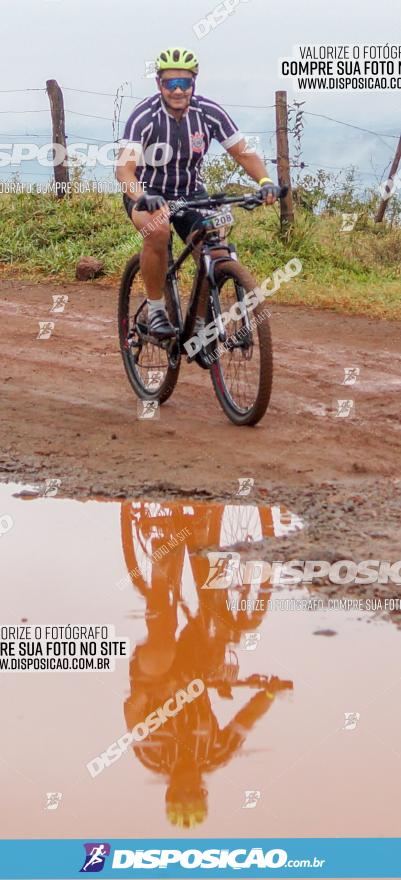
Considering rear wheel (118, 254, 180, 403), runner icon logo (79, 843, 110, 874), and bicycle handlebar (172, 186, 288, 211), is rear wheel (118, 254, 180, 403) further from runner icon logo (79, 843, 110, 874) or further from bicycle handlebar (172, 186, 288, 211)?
runner icon logo (79, 843, 110, 874)

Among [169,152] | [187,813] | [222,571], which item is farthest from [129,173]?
[187,813]

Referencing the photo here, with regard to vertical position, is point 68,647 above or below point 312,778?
above

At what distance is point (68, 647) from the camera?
3893 mm

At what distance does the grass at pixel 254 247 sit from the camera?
1228 centimetres

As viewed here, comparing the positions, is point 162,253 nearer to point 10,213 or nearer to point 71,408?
point 71,408

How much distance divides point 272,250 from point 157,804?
11112 millimetres

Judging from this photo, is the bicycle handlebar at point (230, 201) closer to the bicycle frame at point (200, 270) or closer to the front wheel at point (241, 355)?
the bicycle frame at point (200, 270)

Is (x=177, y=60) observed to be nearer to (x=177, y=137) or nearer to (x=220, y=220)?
(x=177, y=137)

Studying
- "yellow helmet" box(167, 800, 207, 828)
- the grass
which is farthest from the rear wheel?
"yellow helmet" box(167, 800, 207, 828)

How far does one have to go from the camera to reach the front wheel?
249 inches

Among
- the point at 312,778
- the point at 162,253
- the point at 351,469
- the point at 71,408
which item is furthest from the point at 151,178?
the point at 312,778

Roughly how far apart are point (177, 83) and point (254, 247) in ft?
23.9

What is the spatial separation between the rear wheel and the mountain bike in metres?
0.09

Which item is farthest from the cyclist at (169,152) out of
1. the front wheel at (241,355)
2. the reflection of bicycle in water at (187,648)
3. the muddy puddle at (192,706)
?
the muddy puddle at (192,706)
